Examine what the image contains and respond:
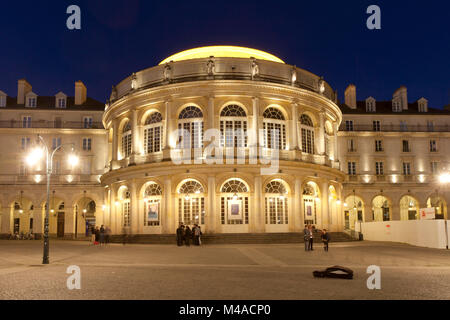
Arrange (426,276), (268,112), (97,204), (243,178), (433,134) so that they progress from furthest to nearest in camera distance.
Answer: (433,134), (97,204), (268,112), (243,178), (426,276)

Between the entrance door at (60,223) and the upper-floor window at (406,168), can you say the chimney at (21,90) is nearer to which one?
the entrance door at (60,223)

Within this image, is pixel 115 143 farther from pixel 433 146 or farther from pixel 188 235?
pixel 433 146

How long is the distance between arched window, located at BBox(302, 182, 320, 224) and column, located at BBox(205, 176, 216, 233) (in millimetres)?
7838

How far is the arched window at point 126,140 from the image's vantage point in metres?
42.1

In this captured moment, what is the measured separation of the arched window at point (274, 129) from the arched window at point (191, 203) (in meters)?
6.68

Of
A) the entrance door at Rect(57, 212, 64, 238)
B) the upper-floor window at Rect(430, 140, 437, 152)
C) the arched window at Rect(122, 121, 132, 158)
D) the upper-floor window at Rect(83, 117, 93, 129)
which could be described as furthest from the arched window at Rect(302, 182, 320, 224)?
the entrance door at Rect(57, 212, 64, 238)

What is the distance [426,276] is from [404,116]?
1981 inches

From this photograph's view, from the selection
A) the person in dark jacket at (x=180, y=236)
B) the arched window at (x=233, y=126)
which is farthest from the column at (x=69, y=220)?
the person in dark jacket at (x=180, y=236)

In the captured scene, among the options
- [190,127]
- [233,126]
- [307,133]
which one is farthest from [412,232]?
[190,127]

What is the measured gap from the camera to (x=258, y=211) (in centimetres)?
3609

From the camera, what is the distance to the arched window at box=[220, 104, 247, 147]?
122ft
